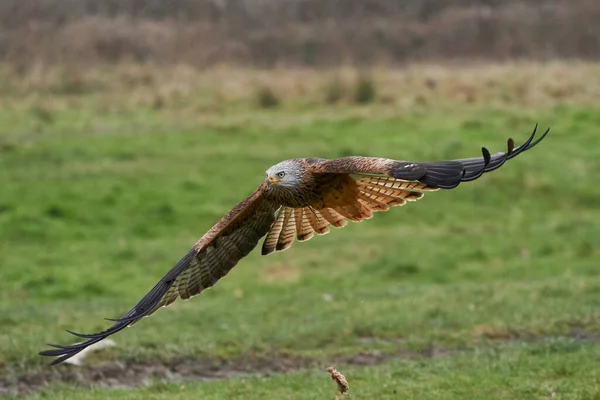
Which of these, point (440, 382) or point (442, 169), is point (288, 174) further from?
point (440, 382)

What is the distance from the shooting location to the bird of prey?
771 cm

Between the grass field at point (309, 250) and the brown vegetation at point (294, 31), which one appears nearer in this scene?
the grass field at point (309, 250)

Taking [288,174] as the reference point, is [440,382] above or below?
below

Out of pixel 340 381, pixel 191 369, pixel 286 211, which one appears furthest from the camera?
pixel 191 369

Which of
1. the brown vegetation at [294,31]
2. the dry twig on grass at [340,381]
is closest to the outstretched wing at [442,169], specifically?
the dry twig on grass at [340,381]

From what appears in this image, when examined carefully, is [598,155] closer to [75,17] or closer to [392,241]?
[392,241]

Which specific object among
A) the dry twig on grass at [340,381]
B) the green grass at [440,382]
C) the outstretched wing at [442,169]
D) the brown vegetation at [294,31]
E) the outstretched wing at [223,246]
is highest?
the brown vegetation at [294,31]

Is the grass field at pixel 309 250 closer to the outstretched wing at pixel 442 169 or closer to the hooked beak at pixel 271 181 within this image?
the hooked beak at pixel 271 181

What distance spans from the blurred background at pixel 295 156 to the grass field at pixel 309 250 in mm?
48

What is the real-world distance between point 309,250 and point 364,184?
853cm

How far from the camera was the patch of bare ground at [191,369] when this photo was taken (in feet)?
32.7

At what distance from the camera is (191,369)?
34.4ft

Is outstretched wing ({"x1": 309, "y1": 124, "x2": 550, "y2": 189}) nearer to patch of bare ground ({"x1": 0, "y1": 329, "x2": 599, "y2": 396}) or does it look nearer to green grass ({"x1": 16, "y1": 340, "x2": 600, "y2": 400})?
green grass ({"x1": 16, "y1": 340, "x2": 600, "y2": 400})

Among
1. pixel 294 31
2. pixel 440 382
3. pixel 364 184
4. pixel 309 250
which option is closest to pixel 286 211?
pixel 364 184
